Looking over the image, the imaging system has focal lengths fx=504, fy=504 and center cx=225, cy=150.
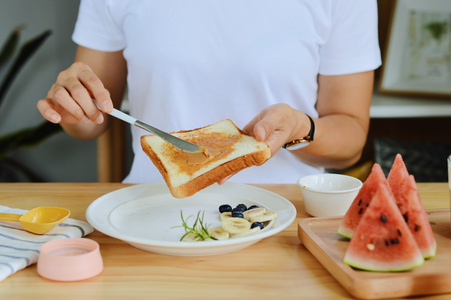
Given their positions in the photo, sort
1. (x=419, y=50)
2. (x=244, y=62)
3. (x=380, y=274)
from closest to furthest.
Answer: (x=380, y=274)
(x=244, y=62)
(x=419, y=50)

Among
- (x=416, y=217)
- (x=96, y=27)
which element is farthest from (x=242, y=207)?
(x=96, y=27)

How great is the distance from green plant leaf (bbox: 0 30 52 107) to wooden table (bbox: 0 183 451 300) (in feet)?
5.90

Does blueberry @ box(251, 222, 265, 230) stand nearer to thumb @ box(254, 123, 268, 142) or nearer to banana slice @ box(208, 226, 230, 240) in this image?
banana slice @ box(208, 226, 230, 240)

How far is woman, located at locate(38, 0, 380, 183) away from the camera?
1.50 m

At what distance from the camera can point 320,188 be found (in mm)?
1188

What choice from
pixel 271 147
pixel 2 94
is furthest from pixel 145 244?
pixel 2 94

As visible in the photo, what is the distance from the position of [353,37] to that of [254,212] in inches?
30.8

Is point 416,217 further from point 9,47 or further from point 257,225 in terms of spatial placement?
point 9,47

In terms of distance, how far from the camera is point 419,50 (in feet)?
8.05

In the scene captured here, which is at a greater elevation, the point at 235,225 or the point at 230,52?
the point at 230,52

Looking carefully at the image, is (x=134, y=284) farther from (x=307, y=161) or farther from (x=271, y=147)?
(x=307, y=161)

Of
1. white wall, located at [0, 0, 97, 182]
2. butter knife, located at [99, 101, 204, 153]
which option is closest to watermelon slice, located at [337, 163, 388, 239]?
butter knife, located at [99, 101, 204, 153]

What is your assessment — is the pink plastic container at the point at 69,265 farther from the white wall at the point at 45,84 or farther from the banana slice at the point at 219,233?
the white wall at the point at 45,84

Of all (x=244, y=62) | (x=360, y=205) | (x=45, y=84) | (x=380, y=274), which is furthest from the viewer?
(x=45, y=84)
